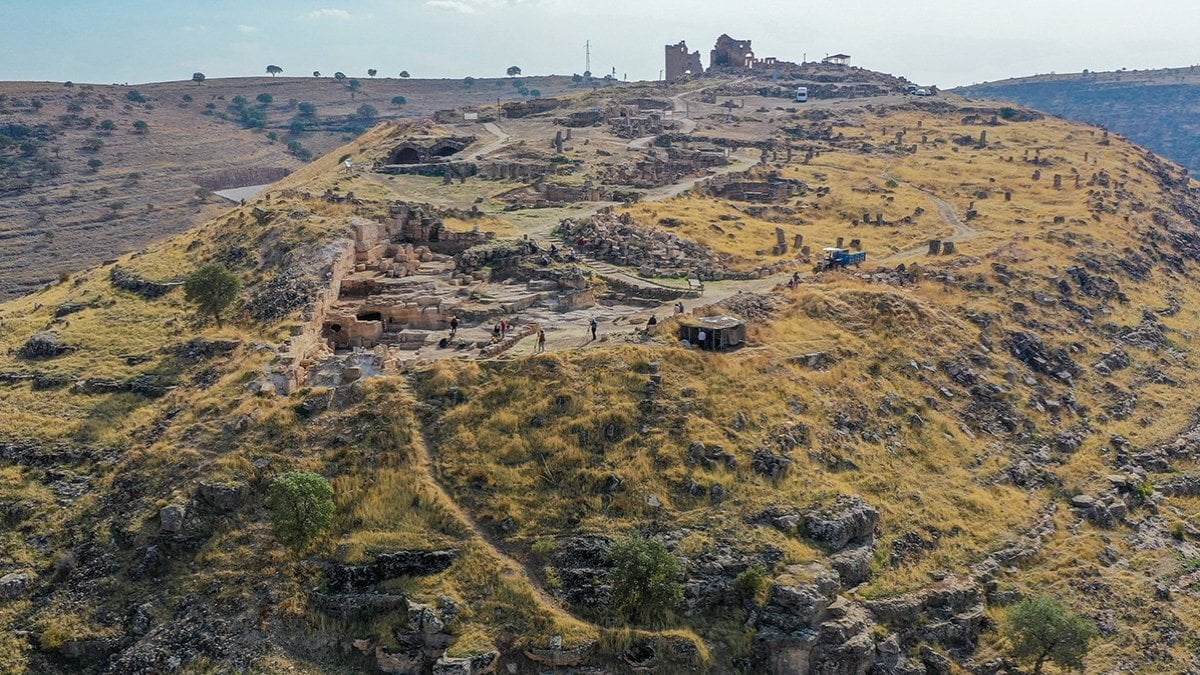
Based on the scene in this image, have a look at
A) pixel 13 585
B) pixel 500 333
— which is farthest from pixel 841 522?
pixel 13 585

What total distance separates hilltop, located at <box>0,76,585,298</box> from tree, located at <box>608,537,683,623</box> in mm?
69459

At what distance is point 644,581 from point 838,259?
26.2 metres

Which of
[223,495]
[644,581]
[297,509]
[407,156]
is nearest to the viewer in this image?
[644,581]

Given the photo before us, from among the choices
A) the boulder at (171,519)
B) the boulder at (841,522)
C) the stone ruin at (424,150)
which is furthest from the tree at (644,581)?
the stone ruin at (424,150)

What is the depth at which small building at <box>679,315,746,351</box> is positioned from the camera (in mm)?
36281

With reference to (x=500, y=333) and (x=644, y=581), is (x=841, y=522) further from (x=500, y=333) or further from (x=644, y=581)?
(x=500, y=333)

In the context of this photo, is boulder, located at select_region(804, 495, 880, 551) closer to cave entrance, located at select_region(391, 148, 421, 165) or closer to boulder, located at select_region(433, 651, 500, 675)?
boulder, located at select_region(433, 651, 500, 675)

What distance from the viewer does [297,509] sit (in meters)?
28.4

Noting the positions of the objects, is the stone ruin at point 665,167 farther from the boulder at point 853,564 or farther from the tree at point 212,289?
the boulder at point 853,564

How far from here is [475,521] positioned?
29.8 m

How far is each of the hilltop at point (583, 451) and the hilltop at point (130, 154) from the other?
50205 mm

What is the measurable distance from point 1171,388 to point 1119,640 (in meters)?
20.6

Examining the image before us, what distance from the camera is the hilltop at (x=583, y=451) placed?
91.5ft

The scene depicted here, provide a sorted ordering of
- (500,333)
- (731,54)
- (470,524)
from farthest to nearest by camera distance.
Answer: (731,54), (500,333), (470,524)
